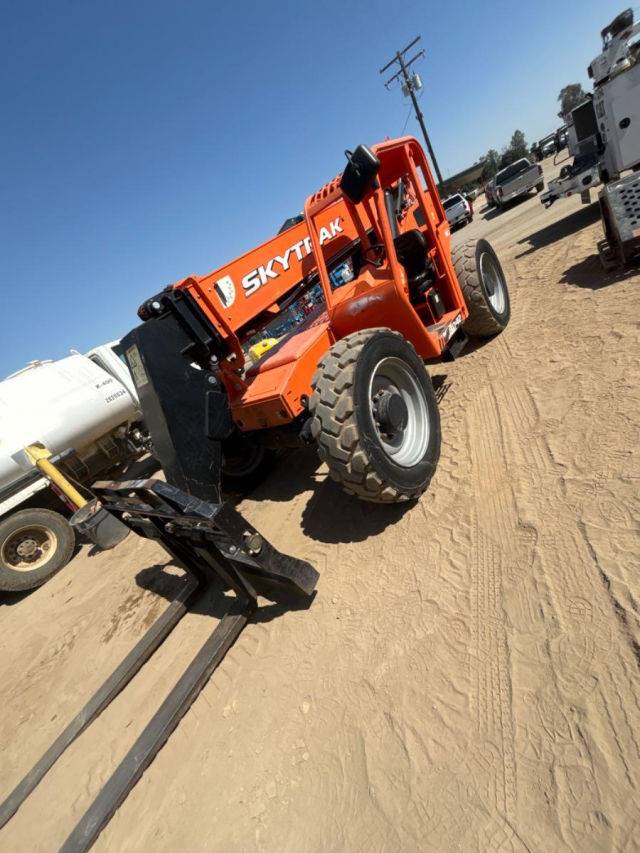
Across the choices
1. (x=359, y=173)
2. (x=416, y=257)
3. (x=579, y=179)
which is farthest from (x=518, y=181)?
(x=359, y=173)

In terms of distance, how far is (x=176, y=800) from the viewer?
2201mm

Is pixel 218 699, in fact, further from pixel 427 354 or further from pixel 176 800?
pixel 427 354

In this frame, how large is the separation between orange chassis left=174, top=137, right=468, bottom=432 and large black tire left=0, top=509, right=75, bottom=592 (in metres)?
4.18

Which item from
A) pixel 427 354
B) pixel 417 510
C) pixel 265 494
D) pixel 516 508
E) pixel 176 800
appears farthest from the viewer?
pixel 265 494

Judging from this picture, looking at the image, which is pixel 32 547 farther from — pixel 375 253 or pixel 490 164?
pixel 490 164

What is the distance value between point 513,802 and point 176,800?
1.68 metres

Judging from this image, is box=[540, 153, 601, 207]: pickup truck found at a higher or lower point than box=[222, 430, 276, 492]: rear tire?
higher

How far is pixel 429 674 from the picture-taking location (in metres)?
2.16

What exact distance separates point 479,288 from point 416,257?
2.96ft

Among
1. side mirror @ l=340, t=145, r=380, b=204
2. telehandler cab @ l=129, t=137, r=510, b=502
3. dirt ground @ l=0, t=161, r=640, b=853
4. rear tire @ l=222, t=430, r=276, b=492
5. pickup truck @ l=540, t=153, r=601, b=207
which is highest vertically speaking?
side mirror @ l=340, t=145, r=380, b=204

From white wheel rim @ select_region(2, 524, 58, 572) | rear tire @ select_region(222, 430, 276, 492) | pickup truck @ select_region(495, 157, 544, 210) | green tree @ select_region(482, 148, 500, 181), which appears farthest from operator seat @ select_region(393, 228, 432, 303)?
green tree @ select_region(482, 148, 500, 181)

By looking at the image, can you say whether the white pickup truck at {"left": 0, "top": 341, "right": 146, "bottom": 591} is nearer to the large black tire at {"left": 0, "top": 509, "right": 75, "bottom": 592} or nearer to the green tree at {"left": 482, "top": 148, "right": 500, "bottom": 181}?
the large black tire at {"left": 0, "top": 509, "right": 75, "bottom": 592}

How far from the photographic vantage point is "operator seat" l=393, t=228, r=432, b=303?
472 cm

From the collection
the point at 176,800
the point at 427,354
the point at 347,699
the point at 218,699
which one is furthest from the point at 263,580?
the point at 427,354
